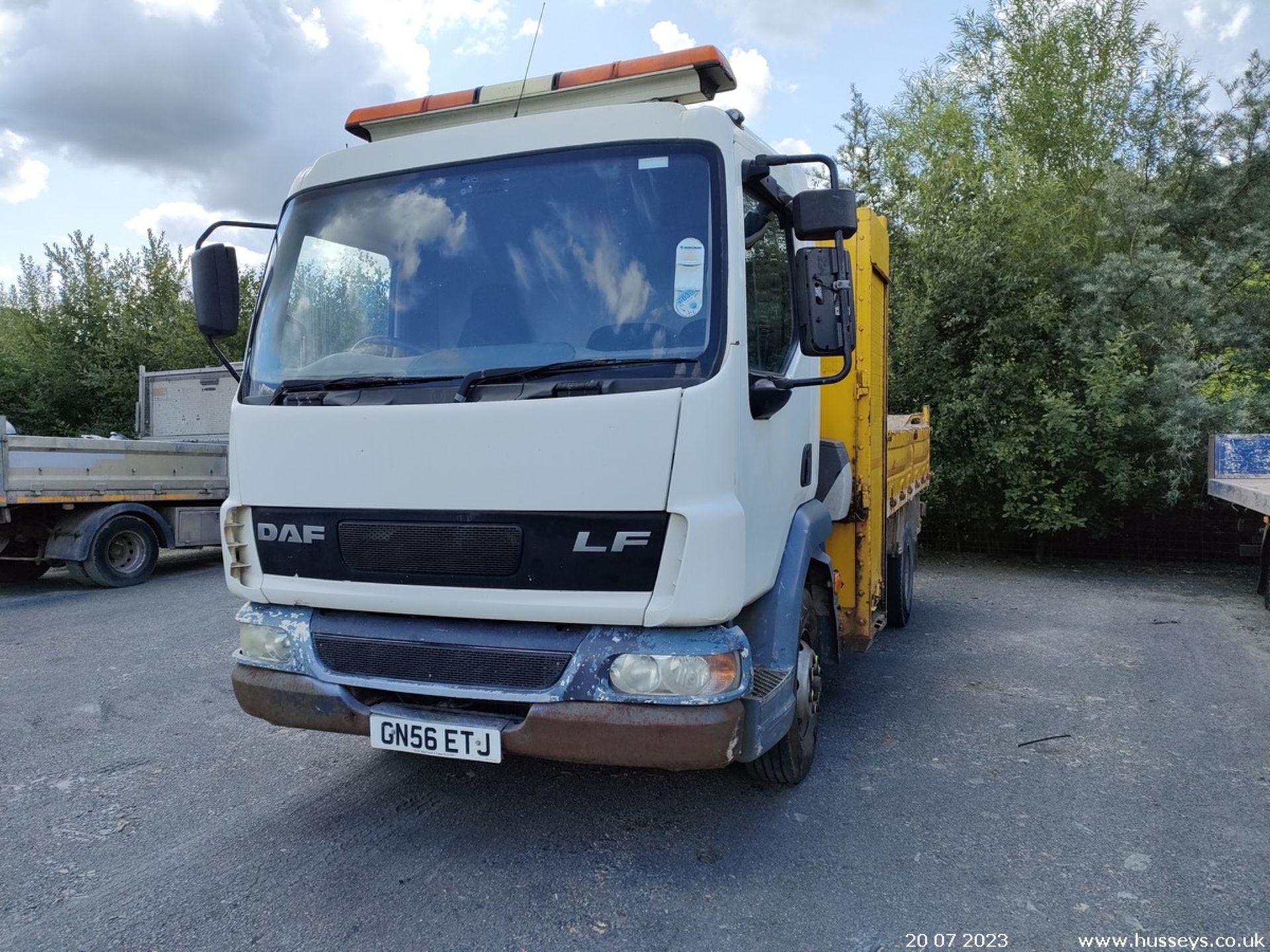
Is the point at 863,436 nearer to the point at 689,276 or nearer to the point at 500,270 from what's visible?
the point at 689,276

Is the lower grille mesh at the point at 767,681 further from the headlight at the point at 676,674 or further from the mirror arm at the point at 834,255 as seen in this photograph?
the mirror arm at the point at 834,255

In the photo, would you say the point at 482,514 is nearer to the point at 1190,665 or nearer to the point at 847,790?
the point at 847,790

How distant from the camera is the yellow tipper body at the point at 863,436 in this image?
4387 millimetres

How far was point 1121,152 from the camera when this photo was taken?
11.5m

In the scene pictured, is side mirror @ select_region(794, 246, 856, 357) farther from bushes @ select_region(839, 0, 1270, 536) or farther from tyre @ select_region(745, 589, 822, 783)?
bushes @ select_region(839, 0, 1270, 536)

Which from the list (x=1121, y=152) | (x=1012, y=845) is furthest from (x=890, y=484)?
(x=1121, y=152)

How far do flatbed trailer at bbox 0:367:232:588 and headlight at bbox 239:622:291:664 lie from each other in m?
5.10

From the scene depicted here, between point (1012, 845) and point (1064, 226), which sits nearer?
point (1012, 845)

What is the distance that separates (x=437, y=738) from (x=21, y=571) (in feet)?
30.8

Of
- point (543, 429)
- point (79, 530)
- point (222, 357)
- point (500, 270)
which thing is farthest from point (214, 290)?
A: point (79, 530)

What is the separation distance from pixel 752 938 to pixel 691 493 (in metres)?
1.37

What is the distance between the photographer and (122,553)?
31.2 feet

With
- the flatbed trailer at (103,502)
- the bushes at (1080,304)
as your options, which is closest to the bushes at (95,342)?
the flatbed trailer at (103,502)

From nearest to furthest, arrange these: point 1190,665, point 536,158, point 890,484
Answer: point 536,158 < point 890,484 < point 1190,665
